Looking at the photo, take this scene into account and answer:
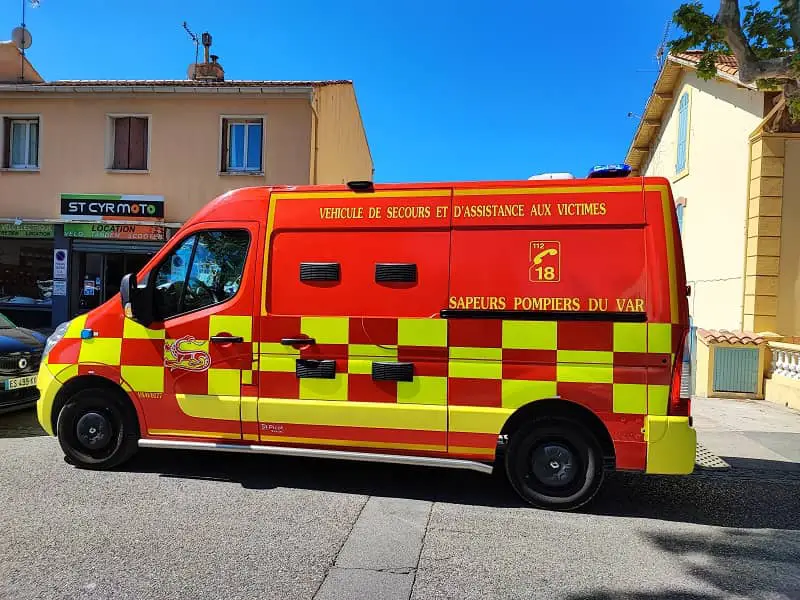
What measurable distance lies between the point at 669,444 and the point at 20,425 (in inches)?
265

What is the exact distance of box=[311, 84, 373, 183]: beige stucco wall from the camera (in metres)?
13.3

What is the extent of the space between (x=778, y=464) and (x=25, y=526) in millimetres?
6507

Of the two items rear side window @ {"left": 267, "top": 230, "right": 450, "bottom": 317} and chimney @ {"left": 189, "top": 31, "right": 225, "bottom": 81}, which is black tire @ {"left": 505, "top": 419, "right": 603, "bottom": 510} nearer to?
rear side window @ {"left": 267, "top": 230, "right": 450, "bottom": 317}

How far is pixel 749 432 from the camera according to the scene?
6.84 meters

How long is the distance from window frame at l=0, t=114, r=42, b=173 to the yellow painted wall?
15387 mm

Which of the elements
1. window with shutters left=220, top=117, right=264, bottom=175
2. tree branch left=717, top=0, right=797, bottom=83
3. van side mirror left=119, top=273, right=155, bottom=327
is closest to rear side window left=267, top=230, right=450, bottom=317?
van side mirror left=119, top=273, right=155, bottom=327

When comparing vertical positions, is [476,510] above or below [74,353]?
below

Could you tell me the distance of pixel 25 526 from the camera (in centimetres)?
365

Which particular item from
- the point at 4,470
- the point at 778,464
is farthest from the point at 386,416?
the point at 778,464

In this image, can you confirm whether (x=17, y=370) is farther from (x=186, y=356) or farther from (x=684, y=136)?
(x=684, y=136)

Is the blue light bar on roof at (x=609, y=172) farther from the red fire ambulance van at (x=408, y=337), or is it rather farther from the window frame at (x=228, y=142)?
the window frame at (x=228, y=142)

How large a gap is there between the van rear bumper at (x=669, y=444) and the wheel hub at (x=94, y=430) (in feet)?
14.4

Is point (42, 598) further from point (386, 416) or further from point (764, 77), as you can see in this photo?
point (764, 77)

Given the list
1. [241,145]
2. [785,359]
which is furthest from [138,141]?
[785,359]
